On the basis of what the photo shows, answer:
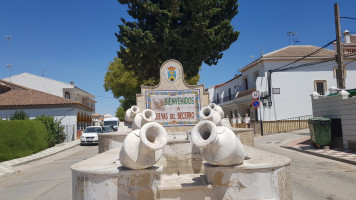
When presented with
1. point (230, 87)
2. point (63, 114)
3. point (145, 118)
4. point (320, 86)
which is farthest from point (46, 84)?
point (145, 118)

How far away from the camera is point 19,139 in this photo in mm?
14766

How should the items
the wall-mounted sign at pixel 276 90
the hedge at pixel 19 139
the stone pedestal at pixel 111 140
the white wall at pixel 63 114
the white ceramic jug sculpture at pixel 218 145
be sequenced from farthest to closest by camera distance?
the wall-mounted sign at pixel 276 90
the white wall at pixel 63 114
the hedge at pixel 19 139
the stone pedestal at pixel 111 140
the white ceramic jug sculpture at pixel 218 145

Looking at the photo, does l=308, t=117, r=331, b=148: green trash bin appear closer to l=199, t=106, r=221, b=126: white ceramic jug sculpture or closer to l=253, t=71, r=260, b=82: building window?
l=199, t=106, r=221, b=126: white ceramic jug sculpture

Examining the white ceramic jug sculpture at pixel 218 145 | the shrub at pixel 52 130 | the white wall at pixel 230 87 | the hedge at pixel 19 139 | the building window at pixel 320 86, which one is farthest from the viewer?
the white wall at pixel 230 87

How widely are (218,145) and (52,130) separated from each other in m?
20.1

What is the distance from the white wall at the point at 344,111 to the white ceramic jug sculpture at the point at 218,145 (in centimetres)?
934

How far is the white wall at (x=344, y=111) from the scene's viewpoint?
1105 cm

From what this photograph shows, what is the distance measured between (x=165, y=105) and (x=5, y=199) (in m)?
4.94

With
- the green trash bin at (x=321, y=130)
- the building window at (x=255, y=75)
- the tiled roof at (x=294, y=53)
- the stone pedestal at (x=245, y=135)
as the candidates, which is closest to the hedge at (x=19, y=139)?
the stone pedestal at (x=245, y=135)

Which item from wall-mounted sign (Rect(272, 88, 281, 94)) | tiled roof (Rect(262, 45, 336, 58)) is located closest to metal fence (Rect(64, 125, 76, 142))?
wall-mounted sign (Rect(272, 88, 281, 94))

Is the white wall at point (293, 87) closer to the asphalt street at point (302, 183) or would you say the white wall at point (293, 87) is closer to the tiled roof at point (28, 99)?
the asphalt street at point (302, 183)

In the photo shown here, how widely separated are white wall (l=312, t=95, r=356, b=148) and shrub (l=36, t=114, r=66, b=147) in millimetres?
18001

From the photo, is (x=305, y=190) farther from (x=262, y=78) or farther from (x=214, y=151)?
(x=262, y=78)

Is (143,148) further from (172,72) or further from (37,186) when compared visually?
(37,186)
